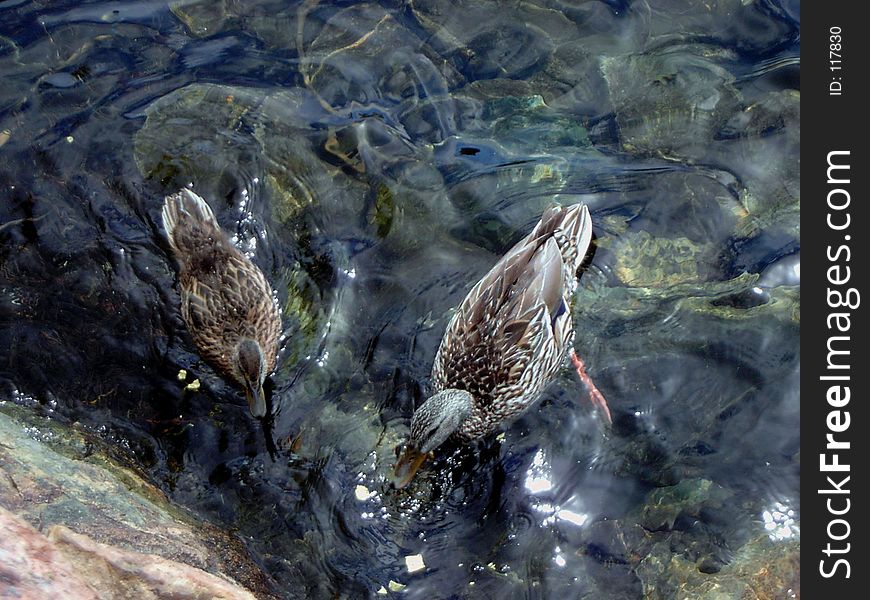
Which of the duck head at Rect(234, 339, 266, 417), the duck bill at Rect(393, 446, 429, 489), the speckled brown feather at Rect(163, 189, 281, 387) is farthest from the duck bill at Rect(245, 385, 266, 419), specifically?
the duck bill at Rect(393, 446, 429, 489)

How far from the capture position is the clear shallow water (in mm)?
5652

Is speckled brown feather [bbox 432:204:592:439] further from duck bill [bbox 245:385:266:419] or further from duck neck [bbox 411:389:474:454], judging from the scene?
duck bill [bbox 245:385:266:419]

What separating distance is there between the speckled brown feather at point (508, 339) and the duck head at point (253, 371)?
1.26 metres

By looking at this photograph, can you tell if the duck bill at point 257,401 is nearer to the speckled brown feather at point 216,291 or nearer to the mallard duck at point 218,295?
the mallard duck at point 218,295

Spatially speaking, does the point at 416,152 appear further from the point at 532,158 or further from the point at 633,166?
the point at 633,166

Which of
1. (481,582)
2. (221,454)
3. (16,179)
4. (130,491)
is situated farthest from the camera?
(16,179)

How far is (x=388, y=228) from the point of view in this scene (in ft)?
22.7

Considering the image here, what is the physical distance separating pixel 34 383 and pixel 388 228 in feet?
9.48

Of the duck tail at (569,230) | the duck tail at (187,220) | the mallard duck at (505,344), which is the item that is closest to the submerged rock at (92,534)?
the duck tail at (187,220)

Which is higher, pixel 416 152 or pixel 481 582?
pixel 416 152

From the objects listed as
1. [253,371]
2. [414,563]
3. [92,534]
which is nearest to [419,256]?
[253,371]

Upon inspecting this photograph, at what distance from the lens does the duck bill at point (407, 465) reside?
5.54 m

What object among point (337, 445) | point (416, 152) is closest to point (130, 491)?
point (337, 445)

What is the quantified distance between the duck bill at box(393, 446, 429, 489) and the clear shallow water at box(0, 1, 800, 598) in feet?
0.63
